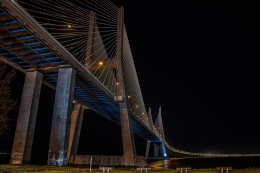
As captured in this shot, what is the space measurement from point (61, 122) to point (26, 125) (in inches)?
138

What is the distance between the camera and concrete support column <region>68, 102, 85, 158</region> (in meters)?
38.5

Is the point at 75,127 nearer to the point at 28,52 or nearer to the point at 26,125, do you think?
the point at 26,125

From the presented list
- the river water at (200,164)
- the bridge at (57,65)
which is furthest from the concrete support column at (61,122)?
the river water at (200,164)

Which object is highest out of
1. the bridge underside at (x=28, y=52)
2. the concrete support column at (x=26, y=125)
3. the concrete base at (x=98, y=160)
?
the bridge underside at (x=28, y=52)

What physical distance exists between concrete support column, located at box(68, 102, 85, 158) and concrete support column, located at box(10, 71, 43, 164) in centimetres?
1501

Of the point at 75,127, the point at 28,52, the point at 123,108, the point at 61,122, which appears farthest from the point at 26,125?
the point at 75,127

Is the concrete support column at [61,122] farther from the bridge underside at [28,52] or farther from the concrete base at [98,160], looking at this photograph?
the concrete base at [98,160]

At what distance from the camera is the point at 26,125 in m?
23.2

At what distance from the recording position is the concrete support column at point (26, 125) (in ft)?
73.2

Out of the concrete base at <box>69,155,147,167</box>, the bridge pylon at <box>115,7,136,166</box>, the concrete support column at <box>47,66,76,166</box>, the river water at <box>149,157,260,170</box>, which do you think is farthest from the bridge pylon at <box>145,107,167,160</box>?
the concrete support column at <box>47,66,76,166</box>

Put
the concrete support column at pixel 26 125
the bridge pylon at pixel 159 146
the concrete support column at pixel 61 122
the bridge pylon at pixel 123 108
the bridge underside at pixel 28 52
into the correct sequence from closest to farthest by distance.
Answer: the bridge underside at pixel 28 52
the concrete support column at pixel 61 122
the concrete support column at pixel 26 125
the bridge pylon at pixel 123 108
the bridge pylon at pixel 159 146

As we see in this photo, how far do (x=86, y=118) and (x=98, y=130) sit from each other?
976 centimetres

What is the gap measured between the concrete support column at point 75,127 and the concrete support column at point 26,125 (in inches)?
591

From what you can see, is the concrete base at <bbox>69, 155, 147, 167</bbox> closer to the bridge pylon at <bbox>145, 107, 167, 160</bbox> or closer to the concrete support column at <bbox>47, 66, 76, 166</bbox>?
the concrete support column at <bbox>47, 66, 76, 166</bbox>
